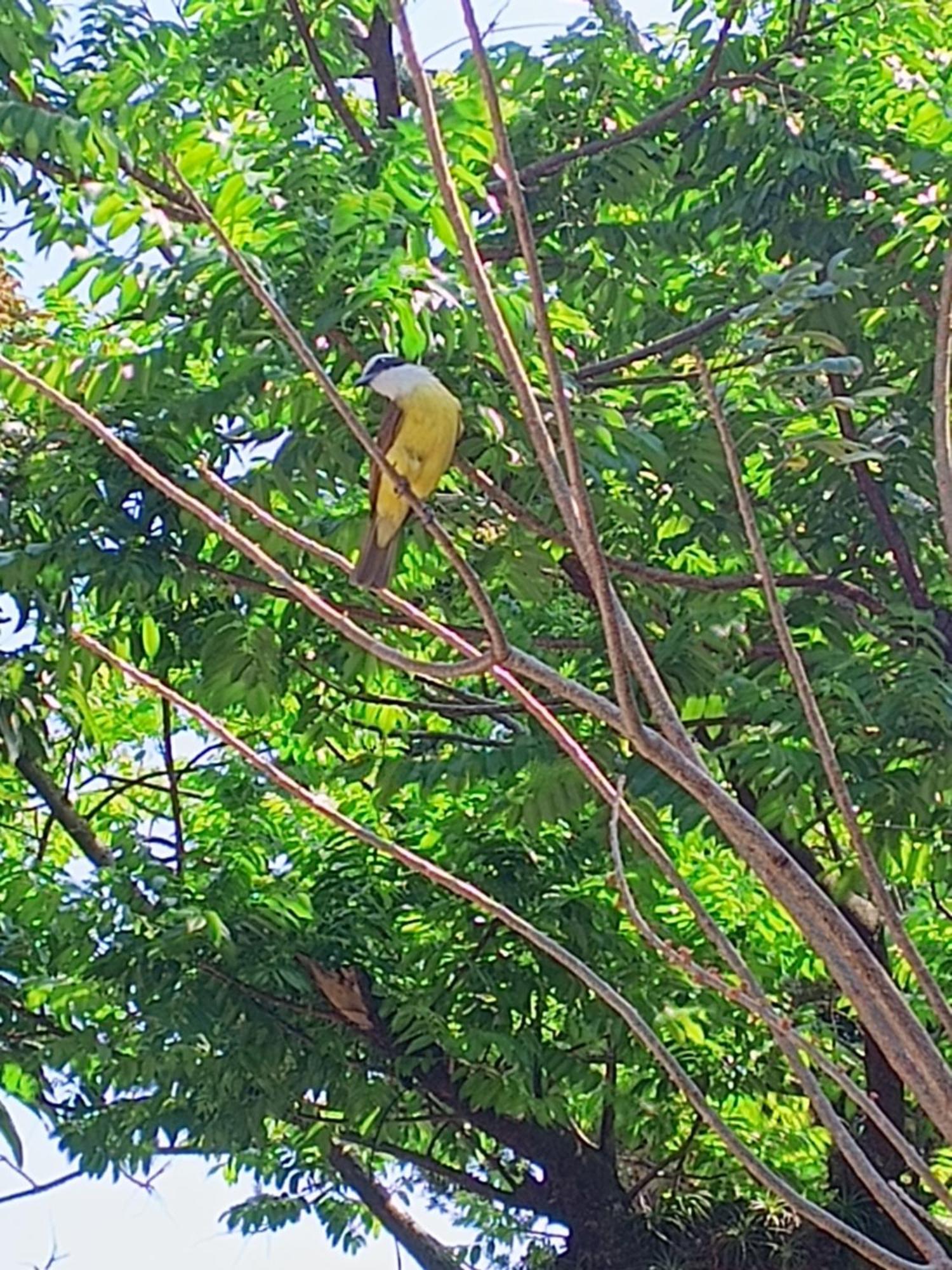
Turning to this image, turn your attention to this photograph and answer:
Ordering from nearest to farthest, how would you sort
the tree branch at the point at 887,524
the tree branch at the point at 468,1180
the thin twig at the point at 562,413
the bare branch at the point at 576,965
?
the thin twig at the point at 562,413 → the bare branch at the point at 576,965 → the tree branch at the point at 887,524 → the tree branch at the point at 468,1180

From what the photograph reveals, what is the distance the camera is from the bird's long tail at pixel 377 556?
4.00 m

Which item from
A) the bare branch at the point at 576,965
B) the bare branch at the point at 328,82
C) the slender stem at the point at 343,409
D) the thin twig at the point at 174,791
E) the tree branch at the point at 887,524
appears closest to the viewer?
the slender stem at the point at 343,409

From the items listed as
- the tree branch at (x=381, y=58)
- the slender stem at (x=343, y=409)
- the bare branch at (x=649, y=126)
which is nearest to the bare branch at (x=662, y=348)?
the bare branch at (x=649, y=126)

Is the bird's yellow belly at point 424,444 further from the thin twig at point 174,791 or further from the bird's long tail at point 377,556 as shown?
Answer: the thin twig at point 174,791

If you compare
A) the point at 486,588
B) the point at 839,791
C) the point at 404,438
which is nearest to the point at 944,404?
the point at 839,791

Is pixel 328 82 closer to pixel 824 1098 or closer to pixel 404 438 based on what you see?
pixel 404 438

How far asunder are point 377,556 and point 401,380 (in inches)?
16.6

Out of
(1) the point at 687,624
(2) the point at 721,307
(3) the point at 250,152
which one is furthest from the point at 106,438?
(2) the point at 721,307

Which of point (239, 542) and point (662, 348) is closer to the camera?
point (239, 542)

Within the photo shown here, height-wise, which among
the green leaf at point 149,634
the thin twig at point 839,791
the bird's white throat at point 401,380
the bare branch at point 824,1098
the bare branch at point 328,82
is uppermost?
the bare branch at point 328,82

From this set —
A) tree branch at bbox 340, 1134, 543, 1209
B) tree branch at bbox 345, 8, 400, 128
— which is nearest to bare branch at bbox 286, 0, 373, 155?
tree branch at bbox 345, 8, 400, 128

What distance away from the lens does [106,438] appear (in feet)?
6.81

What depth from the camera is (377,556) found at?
13.2 feet

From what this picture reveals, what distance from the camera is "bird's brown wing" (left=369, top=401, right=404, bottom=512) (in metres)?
3.91
